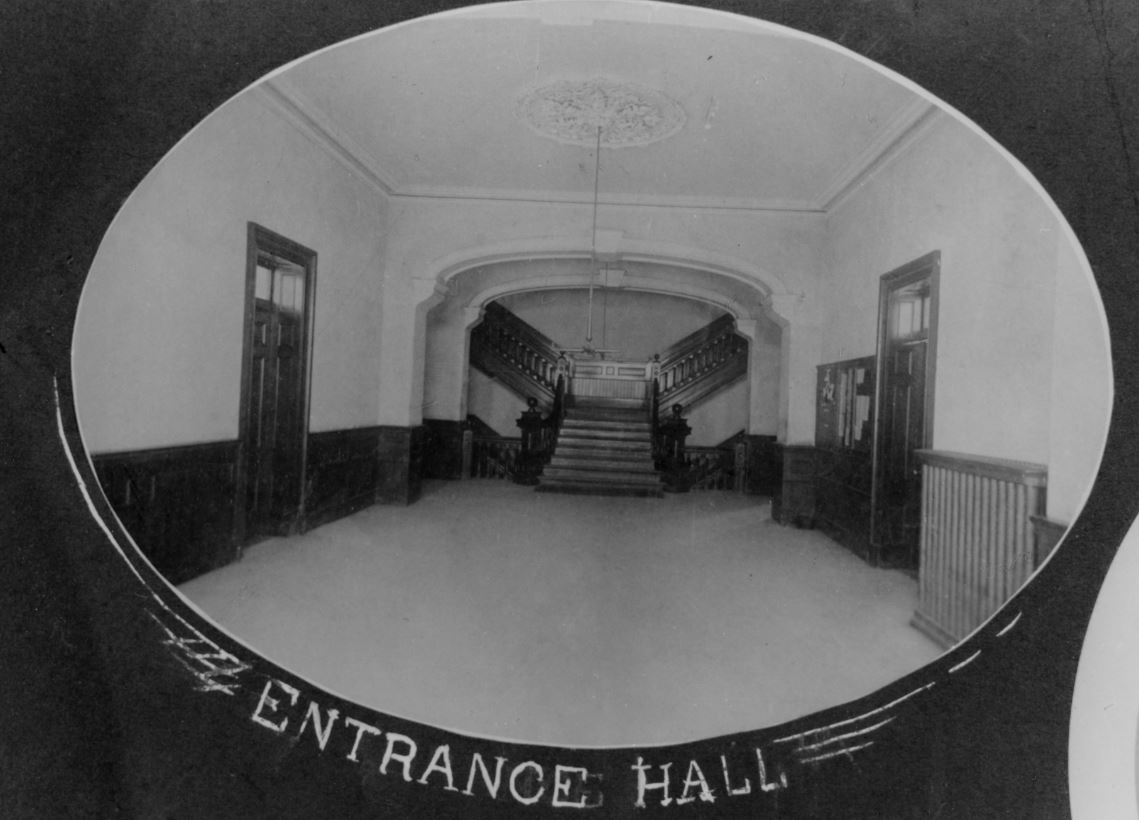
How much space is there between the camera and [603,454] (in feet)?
4.40

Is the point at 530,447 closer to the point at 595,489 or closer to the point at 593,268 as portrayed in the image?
the point at 595,489

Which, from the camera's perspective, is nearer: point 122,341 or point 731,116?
point 731,116

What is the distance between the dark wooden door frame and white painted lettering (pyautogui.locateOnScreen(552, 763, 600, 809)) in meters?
0.65

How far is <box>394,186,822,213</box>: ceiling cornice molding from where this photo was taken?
124 cm

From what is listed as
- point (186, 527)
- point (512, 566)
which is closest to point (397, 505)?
point (512, 566)

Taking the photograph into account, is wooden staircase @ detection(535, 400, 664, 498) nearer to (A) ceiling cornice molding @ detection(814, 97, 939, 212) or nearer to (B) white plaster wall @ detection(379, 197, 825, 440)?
(B) white plaster wall @ detection(379, 197, 825, 440)

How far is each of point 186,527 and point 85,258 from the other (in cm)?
52

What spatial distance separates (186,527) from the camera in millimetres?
1302

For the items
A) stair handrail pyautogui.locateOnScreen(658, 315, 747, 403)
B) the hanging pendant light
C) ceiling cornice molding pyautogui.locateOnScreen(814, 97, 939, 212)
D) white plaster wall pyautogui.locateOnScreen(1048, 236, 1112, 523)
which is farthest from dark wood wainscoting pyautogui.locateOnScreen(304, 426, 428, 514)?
white plaster wall pyautogui.locateOnScreen(1048, 236, 1112, 523)

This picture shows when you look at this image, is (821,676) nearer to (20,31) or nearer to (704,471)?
(704,471)

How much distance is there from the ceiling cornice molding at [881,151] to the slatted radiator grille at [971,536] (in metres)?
0.43

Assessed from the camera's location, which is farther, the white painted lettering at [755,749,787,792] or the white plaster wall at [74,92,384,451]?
the white painted lettering at [755,749,787,792]

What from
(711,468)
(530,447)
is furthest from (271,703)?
(711,468)

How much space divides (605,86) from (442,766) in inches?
46.9
